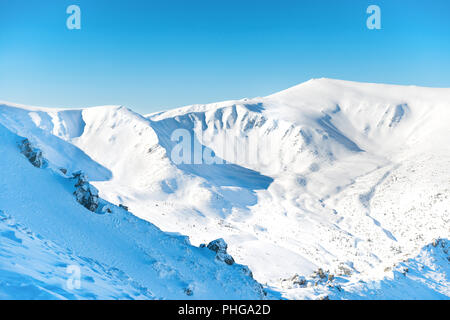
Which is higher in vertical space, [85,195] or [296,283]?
[85,195]

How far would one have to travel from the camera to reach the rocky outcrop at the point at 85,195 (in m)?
14.2

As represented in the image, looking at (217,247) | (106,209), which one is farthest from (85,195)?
(217,247)

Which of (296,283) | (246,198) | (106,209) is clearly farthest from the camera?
(246,198)

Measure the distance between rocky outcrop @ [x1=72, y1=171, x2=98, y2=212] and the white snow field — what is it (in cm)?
41

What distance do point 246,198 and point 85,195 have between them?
36.8m

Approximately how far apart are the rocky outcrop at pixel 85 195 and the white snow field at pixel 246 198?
413mm

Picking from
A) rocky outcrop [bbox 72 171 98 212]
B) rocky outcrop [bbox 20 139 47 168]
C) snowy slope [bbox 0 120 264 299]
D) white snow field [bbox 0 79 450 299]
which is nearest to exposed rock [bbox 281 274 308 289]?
white snow field [bbox 0 79 450 299]

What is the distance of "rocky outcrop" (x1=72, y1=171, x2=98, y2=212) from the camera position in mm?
14195

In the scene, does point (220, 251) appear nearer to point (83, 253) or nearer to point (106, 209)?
point (106, 209)

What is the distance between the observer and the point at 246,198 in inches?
1949

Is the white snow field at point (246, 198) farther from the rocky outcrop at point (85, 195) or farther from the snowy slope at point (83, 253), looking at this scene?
the rocky outcrop at point (85, 195)

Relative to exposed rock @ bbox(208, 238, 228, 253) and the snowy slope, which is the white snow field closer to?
the snowy slope

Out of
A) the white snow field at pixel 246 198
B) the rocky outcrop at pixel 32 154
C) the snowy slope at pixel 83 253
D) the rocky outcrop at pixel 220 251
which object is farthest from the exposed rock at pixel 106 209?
the rocky outcrop at pixel 220 251

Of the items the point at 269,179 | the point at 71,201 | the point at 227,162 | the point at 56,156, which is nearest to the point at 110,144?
the point at 56,156
